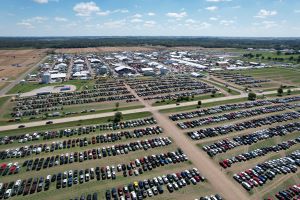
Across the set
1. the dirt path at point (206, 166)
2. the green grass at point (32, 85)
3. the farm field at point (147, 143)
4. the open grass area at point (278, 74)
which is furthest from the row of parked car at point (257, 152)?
the green grass at point (32, 85)

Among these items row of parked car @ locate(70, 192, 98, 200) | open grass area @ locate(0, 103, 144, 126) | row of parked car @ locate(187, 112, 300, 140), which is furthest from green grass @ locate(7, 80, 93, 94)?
row of parked car @ locate(70, 192, 98, 200)

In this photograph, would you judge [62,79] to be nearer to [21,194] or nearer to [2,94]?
[2,94]

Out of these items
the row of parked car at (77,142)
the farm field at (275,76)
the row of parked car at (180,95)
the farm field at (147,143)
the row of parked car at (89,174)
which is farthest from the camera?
the farm field at (275,76)

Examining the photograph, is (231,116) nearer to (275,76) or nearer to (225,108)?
(225,108)

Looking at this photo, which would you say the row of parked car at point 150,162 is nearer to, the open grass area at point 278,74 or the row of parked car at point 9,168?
the row of parked car at point 9,168

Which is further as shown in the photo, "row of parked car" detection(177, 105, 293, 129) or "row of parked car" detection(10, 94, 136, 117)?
"row of parked car" detection(10, 94, 136, 117)

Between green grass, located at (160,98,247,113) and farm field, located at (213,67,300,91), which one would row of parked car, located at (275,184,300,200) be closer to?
green grass, located at (160,98,247,113)
